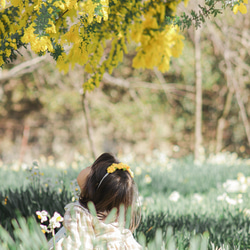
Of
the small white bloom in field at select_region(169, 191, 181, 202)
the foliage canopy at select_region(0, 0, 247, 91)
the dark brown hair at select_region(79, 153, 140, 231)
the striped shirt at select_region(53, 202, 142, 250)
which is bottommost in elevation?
the small white bloom in field at select_region(169, 191, 181, 202)

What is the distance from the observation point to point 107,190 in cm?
177

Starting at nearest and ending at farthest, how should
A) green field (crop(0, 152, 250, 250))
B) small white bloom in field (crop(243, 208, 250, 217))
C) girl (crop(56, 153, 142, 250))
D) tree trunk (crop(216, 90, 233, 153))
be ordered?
A: girl (crop(56, 153, 142, 250)) < green field (crop(0, 152, 250, 250)) < small white bloom in field (crop(243, 208, 250, 217)) < tree trunk (crop(216, 90, 233, 153))

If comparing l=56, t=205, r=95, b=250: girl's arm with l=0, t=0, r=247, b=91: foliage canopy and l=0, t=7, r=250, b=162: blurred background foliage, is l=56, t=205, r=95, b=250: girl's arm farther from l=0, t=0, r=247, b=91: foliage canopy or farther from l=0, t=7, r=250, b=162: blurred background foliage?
l=0, t=7, r=250, b=162: blurred background foliage

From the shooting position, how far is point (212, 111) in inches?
350

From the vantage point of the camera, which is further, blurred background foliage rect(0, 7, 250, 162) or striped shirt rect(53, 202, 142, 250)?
blurred background foliage rect(0, 7, 250, 162)

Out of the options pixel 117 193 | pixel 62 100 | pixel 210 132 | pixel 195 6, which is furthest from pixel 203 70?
pixel 117 193

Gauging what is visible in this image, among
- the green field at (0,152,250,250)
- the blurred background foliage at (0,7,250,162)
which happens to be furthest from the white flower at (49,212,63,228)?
the blurred background foliage at (0,7,250,162)

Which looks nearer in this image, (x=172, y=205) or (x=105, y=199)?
(x=105, y=199)

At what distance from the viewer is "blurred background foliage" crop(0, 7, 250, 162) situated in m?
8.05

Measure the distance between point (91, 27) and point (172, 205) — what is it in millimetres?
2146

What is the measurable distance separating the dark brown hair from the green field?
22 cm

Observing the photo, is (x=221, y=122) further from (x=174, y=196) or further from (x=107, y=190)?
(x=107, y=190)

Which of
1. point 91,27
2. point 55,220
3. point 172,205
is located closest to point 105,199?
point 55,220

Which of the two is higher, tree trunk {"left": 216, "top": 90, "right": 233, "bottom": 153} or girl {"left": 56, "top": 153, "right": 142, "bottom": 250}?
girl {"left": 56, "top": 153, "right": 142, "bottom": 250}
